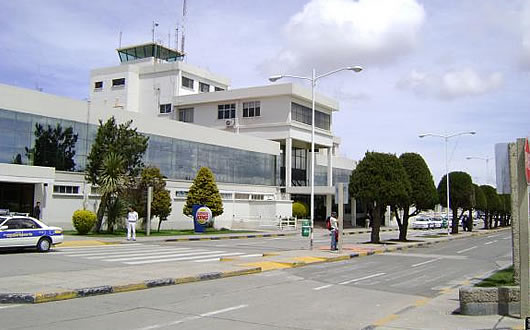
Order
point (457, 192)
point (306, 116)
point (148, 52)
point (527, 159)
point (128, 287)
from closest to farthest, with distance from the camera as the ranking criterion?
1. point (527, 159)
2. point (128, 287)
3. point (457, 192)
4. point (306, 116)
5. point (148, 52)

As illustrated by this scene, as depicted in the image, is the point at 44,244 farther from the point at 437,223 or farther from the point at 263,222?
the point at 437,223

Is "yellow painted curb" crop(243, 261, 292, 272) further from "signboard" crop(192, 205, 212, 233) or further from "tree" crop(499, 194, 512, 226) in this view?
"tree" crop(499, 194, 512, 226)

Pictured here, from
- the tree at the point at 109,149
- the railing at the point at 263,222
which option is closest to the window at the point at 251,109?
the railing at the point at 263,222

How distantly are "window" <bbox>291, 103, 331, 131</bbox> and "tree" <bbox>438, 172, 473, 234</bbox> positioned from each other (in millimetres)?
17588

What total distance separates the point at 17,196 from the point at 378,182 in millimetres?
23901

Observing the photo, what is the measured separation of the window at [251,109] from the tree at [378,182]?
3013 cm

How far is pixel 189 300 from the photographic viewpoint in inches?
448

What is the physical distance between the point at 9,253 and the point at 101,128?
49.6ft

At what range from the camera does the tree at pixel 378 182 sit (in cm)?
3134

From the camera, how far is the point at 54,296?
434 inches

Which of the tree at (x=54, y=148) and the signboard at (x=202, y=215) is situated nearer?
the tree at (x=54, y=148)

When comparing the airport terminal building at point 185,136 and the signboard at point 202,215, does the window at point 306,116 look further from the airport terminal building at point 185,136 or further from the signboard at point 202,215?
the signboard at point 202,215

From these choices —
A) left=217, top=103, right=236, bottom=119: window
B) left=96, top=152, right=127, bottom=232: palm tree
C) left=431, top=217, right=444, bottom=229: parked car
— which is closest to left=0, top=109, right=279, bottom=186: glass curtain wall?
left=96, top=152, right=127, bottom=232: palm tree

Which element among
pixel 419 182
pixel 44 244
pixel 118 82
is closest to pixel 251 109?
pixel 118 82
